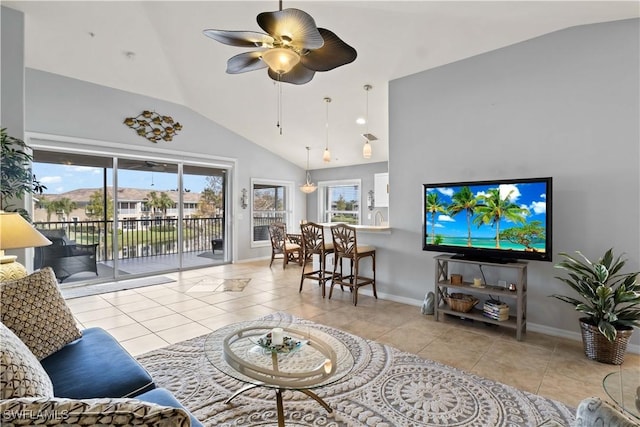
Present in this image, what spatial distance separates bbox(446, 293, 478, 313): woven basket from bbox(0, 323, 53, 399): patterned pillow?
3.45 meters

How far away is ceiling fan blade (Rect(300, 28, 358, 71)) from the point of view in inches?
88.8

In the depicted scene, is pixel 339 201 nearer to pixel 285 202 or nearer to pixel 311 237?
pixel 285 202

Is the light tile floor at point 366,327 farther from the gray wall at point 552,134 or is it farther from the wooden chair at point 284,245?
the wooden chair at point 284,245

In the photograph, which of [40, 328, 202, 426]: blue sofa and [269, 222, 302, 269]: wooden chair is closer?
[40, 328, 202, 426]: blue sofa

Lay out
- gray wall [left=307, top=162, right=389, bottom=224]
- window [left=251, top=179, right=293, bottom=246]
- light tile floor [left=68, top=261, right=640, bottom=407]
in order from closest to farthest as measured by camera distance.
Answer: light tile floor [left=68, top=261, right=640, bottom=407]
gray wall [left=307, top=162, right=389, bottom=224]
window [left=251, top=179, right=293, bottom=246]

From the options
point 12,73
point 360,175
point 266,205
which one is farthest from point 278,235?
point 12,73

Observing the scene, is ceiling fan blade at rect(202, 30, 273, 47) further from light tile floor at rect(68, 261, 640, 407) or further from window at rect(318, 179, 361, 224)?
window at rect(318, 179, 361, 224)

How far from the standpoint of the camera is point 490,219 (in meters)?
3.33

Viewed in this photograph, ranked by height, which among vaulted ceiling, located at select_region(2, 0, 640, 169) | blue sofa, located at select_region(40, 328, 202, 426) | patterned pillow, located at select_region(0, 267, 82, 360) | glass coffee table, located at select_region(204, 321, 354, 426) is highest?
vaulted ceiling, located at select_region(2, 0, 640, 169)

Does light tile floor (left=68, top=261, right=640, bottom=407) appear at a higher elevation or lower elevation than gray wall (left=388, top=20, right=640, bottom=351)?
lower

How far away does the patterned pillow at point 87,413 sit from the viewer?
25.9 inches

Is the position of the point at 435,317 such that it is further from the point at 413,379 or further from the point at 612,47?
the point at 612,47

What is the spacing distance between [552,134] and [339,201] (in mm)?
5639

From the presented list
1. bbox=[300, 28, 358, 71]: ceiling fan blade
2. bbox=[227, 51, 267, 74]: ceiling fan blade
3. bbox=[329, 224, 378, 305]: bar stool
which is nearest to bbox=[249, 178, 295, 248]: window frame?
bbox=[329, 224, 378, 305]: bar stool
